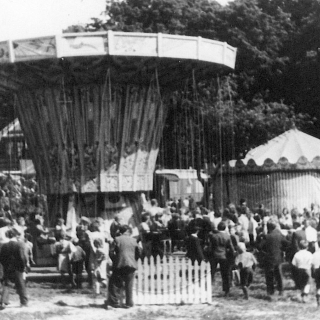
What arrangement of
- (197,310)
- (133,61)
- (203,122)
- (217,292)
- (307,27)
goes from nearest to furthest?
(197,310) → (217,292) → (133,61) → (203,122) → (307,27)

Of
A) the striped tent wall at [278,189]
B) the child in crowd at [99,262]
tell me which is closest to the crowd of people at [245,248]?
the child in crowd at [99,262]

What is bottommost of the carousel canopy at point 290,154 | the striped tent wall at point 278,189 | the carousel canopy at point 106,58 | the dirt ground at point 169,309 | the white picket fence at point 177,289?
the dirt ground at point 169,309

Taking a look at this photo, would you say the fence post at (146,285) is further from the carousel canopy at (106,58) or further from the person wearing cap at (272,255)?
the carousel canopy at (106,58)

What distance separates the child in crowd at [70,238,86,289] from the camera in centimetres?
1645

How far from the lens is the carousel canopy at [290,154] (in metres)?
31.8

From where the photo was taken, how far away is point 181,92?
112ft

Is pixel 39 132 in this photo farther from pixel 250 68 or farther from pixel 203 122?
pixel 250 68

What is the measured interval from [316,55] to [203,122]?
29.1ft

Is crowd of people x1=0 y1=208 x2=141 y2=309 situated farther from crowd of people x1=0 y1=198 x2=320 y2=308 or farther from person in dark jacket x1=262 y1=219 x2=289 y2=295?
person in dark jacket x1=262 y1=219 x2=289 y2=295

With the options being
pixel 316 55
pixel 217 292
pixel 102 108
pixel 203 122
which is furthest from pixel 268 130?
pixel 217 292

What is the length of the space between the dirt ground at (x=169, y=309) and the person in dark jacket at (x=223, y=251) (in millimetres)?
383

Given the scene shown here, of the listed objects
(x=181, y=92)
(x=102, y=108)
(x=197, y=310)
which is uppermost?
(x=181, y=92)

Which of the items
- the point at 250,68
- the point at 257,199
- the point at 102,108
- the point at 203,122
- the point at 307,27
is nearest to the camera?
the point at 102,108

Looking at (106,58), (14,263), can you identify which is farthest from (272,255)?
(106,58)
